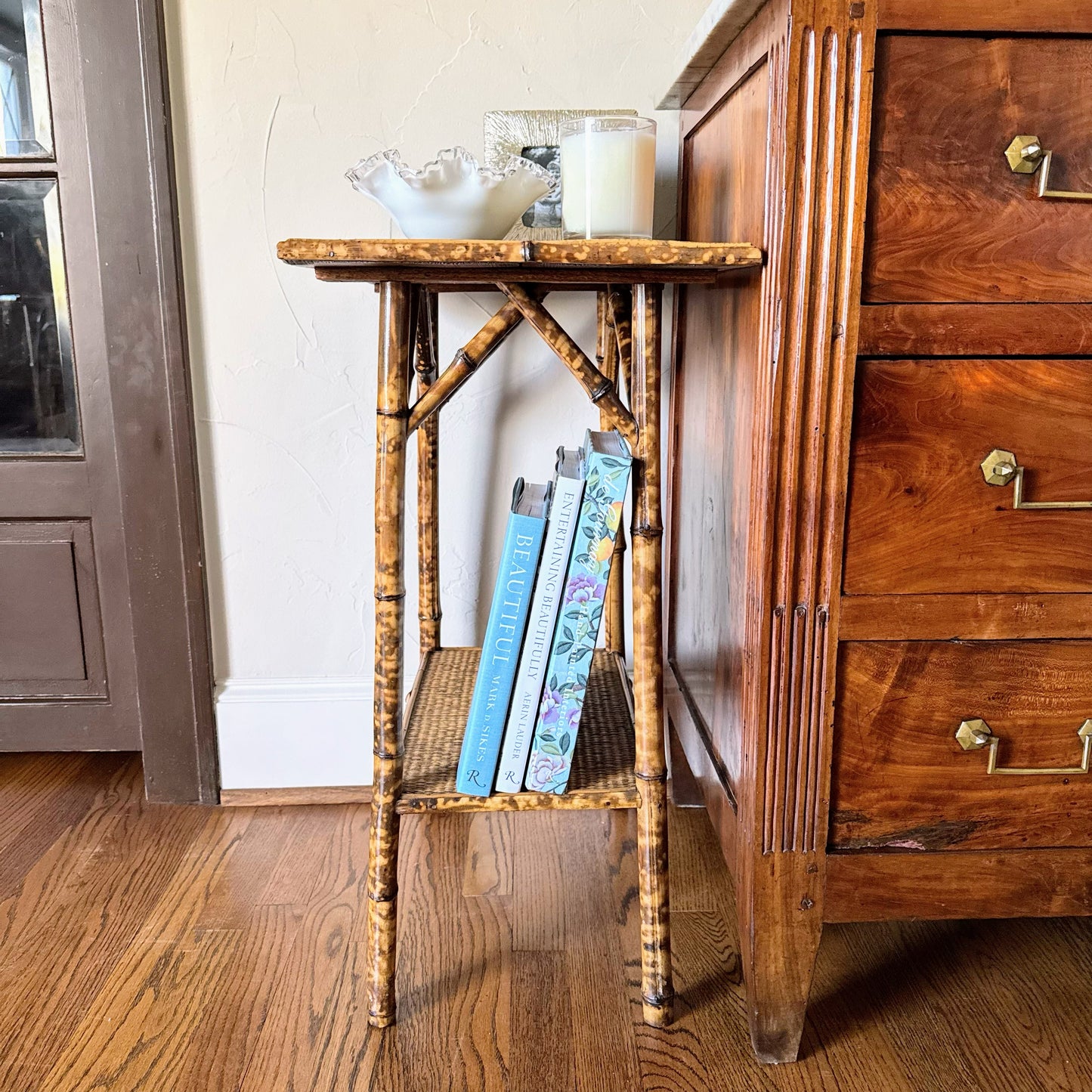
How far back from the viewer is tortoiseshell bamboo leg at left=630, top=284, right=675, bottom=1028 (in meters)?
0.84

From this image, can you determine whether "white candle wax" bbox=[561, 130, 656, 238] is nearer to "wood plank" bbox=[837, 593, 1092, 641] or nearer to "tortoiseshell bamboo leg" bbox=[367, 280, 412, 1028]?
"tortoiseshell bamboo leg" bbox=[367, 280, 412, 1028]

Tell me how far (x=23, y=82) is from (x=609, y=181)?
0.84 meters

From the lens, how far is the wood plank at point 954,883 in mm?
817

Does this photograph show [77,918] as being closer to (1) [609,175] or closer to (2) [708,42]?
(1) [609,175]

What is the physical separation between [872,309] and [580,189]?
0.33m

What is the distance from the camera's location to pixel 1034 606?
0.77 meters

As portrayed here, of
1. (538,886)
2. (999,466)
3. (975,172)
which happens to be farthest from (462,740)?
(975,172)

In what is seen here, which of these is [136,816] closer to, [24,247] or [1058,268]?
[24,247]

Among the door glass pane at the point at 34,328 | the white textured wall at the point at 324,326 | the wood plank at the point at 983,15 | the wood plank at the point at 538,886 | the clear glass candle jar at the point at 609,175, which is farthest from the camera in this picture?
the door glass pane at the point at 34,328

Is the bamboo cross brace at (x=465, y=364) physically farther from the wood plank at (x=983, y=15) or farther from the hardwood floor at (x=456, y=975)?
the hardwood floor at (x=456, y=975)

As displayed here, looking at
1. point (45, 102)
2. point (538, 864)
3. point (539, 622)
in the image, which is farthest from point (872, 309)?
point (45, 102)

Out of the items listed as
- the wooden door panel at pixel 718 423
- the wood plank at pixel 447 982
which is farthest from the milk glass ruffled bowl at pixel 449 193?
the wood plank at pixel 447 982

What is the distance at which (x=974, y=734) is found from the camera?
2.58ft

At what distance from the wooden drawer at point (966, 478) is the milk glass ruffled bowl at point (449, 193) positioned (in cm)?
34
